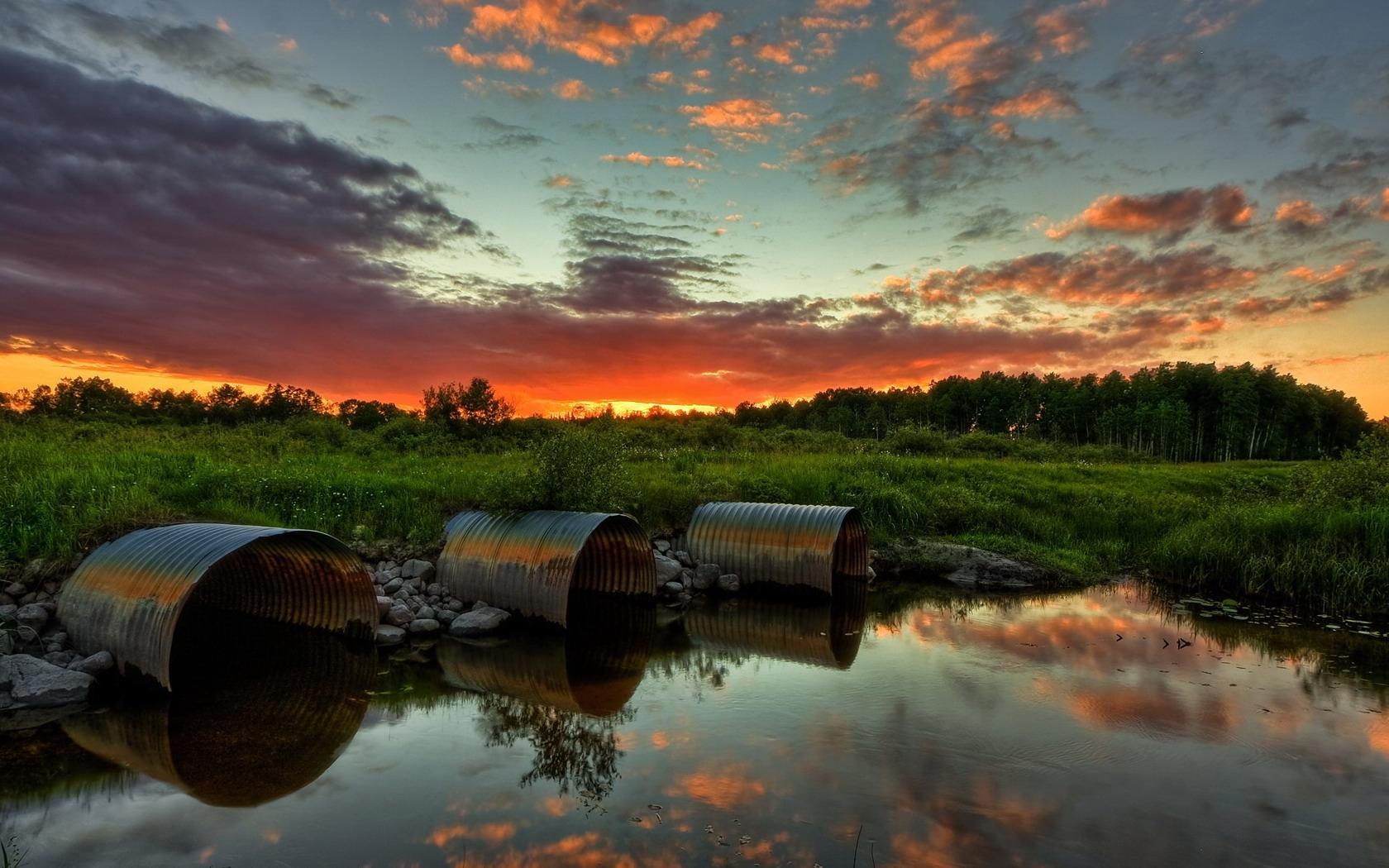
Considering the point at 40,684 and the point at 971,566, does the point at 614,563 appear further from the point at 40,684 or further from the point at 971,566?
the point at 971,566

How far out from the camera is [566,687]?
9.90 m

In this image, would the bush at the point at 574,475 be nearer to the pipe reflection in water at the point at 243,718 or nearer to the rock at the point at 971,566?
the pipe reflection in water at the point at 243,718

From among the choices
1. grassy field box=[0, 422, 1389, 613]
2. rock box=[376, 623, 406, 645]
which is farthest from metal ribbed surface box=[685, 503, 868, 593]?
rock box=[376, 623, 406, 645]

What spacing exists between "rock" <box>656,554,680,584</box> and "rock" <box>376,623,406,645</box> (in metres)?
A: 5.48

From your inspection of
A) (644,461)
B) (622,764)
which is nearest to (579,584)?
(622,764)

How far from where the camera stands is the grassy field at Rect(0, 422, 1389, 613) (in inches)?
541

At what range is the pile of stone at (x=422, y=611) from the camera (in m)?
12.2

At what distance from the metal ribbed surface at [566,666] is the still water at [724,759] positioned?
0.18 feet

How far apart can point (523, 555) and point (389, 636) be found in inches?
97.9

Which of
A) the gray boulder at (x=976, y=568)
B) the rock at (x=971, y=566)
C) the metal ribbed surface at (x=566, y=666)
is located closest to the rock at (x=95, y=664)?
the metal ribbed surface at (x=566, y=666)

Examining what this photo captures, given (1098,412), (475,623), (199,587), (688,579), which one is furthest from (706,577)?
(1098,412)

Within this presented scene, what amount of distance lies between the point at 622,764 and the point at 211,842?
3.61 m

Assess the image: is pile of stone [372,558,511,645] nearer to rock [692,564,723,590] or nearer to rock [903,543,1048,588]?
rock [692,564,723,590]

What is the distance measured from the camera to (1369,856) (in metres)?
6.18
